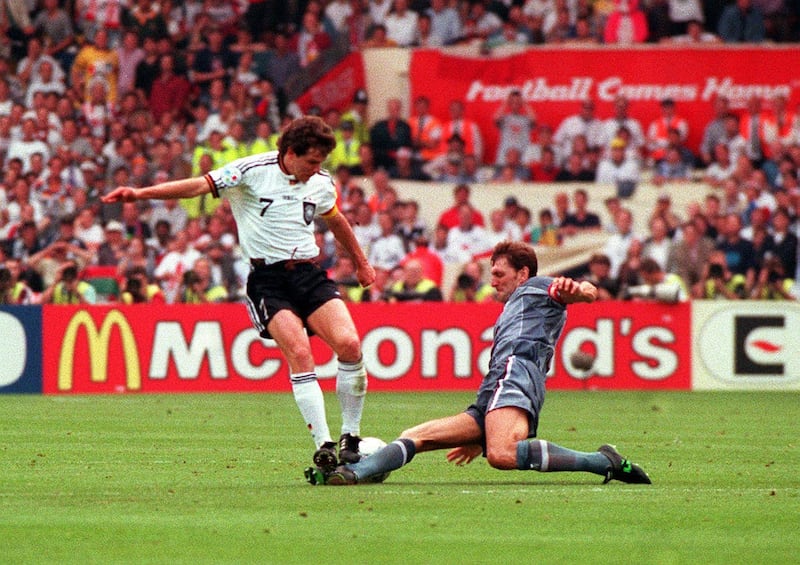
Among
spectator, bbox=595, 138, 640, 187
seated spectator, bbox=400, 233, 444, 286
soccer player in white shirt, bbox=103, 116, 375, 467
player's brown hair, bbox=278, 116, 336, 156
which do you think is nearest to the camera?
player's brown hair, bbox=278, 116, 336, 156

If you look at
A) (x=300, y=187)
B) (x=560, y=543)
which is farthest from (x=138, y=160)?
(x=560, y=543)

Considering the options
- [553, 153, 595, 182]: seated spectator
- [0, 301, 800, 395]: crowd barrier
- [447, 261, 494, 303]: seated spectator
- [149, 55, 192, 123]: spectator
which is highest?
[149, 55, 192, 123]: spectator

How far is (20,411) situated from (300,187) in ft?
23.0

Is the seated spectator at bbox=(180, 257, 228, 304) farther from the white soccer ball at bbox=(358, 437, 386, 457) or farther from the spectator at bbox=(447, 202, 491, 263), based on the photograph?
the white soccer ball at bbox=(358, 437, 386, 457)

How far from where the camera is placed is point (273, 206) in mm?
10195

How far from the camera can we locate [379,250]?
22.3 metres

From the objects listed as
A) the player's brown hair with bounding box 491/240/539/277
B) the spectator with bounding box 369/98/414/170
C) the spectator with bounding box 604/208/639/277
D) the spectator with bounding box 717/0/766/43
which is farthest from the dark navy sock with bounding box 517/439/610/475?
the spectator with bounding box 717/0/766/43

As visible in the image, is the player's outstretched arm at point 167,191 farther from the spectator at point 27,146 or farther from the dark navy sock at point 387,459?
the spectator at point 27,146

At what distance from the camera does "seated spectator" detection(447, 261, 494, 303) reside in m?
21.2

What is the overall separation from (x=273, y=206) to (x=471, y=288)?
11126 millimetres

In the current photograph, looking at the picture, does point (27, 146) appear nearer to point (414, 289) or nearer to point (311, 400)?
point (414, 289)

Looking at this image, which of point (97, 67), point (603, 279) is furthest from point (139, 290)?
point (97, 67)

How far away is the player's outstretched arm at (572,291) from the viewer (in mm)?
8938

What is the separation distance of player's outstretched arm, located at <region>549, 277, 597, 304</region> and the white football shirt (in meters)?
1.79
